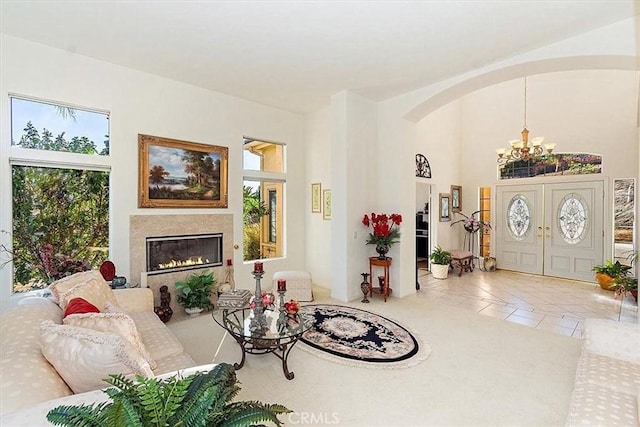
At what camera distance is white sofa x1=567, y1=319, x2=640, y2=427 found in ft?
5.06

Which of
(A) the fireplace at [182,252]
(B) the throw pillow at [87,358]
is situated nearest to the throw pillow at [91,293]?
(B) the throw pillow at [87,358]

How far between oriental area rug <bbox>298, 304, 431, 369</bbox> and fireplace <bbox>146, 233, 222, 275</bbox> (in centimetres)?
179

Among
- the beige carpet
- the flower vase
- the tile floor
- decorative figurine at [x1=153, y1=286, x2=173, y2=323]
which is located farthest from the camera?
the flower vase

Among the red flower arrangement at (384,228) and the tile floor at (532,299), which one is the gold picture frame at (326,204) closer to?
the red flower arrangement at (384,228)

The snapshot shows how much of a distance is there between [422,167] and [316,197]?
2678 mm

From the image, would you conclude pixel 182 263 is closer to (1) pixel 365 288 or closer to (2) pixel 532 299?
(1) pixel 365 288

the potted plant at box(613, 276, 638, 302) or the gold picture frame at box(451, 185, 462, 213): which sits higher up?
the gold picture frame at box(451, 185, 462, 213)

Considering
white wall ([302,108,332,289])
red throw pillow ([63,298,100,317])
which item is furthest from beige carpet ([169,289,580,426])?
white wall ([302,108,332,289])

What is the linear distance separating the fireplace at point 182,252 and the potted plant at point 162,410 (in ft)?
11.2

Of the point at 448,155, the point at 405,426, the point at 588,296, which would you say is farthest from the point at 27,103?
the point at 588,296

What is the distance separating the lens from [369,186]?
203 inches

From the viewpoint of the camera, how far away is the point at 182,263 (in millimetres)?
4500

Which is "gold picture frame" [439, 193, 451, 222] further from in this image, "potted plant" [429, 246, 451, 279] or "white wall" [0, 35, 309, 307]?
"white wall" [0, 35, 309, 307]

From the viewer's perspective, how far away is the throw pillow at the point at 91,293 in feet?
7.42
